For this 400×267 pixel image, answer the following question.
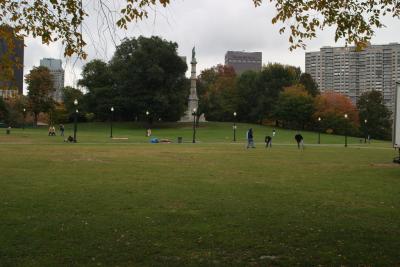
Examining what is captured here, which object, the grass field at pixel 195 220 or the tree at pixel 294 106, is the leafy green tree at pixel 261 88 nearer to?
the tree at pixel 294 106

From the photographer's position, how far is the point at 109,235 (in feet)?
24.6

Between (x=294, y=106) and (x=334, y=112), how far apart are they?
721 cm

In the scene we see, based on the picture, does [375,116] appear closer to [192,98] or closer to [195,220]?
[192,98]

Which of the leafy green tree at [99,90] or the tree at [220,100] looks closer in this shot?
the leafy green tree at [99,90]

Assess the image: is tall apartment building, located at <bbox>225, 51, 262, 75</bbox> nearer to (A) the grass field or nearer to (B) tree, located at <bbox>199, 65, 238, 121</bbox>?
(B) tree, located at <bbox>199, 65, 238, 121</bbox>

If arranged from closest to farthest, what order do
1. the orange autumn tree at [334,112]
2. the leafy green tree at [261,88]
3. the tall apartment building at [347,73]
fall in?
1. the orange autumn tree at [334,112]
2. the leafy green tree at [261,88]
3. the tall apartment building at [347,73]

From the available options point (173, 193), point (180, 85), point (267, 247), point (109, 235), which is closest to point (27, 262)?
point (109, 235)

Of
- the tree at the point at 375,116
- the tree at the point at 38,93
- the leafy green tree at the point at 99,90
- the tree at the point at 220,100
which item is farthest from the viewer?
the tree at the point at 220,100

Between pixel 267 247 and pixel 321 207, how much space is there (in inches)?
148

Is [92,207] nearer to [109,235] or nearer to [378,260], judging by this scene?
[109,235]

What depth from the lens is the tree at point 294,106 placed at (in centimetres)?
8494

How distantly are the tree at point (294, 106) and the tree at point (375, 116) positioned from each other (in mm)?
14593

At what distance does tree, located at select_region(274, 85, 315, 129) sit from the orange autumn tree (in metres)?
1.64

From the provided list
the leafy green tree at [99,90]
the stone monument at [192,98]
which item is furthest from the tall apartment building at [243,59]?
the leafy green tree at [99,90]
